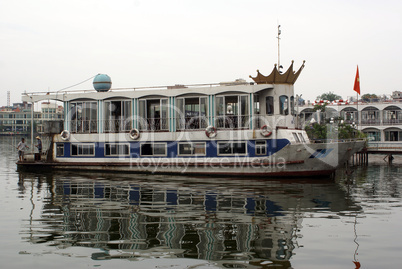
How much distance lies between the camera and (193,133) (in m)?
25.7

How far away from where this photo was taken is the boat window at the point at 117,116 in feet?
91.1

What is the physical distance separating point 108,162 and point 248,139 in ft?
31.6

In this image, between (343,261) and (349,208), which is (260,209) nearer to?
(349,208)

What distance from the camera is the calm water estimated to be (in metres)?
9.47

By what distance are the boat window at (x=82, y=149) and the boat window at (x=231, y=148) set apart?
9139mm

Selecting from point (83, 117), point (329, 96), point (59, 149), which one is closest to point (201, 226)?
point (83, 117)

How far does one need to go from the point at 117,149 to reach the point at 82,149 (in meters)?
2.78

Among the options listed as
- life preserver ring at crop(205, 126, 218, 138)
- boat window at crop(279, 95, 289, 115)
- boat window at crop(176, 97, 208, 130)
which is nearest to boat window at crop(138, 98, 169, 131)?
boat window at crop(176, 97, 208, 130)

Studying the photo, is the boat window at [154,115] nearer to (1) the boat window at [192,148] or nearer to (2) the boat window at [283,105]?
(1) the boat window at [192,148]

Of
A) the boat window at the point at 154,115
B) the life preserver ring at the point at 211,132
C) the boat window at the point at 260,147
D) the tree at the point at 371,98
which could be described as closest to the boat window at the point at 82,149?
the boat window at the point at 154,115

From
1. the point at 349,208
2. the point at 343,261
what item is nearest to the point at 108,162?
the point at 349,208

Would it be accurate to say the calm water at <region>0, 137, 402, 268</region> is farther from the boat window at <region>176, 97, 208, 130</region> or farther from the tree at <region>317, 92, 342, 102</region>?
the tree at <region>317, 92, 342, 102</region>

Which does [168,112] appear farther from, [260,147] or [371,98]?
[371,98]

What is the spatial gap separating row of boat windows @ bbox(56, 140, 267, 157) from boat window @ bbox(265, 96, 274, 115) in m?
2.23
